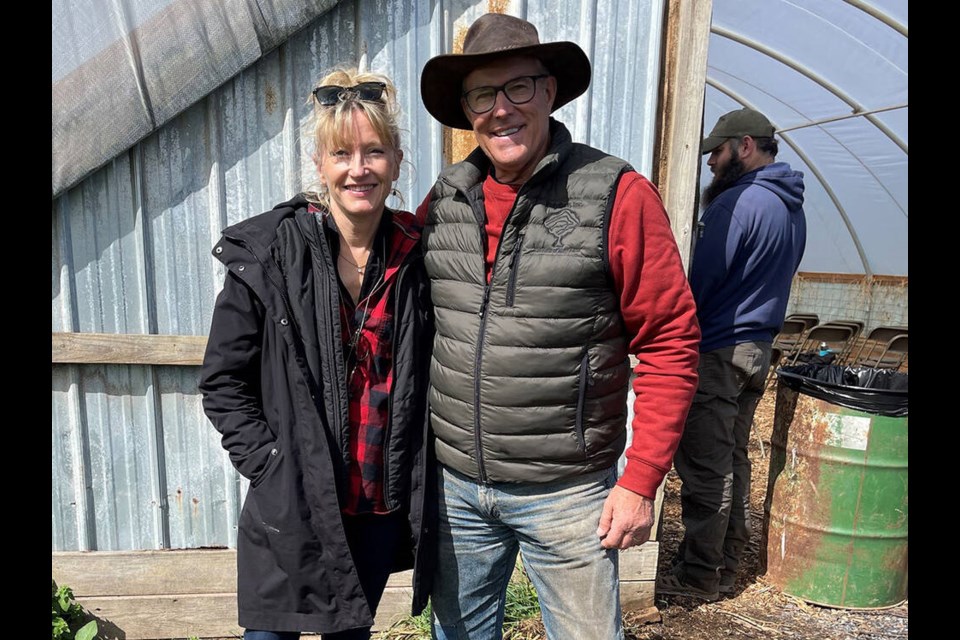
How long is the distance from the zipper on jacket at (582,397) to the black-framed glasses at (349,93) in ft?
3.25

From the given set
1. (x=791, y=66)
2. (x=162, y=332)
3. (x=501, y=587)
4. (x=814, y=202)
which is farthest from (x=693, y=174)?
(x=814, y=202)

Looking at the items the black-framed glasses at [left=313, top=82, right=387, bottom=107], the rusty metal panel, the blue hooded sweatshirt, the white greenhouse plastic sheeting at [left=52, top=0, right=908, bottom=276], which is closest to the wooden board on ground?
the rusty metal panel

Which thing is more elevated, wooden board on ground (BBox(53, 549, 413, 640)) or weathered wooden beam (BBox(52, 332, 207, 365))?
weathered wooden beam (BBox(52, 332, 207, 365))

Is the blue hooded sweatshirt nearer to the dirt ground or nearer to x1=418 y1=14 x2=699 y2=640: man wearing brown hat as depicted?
the dirt ground

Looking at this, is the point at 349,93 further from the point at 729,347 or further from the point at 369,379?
the point at 729,347

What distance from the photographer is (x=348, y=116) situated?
1.83 meters

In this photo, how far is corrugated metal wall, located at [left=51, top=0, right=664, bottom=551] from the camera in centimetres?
288

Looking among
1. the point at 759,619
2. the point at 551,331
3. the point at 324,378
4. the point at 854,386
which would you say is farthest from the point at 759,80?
the point at 324,378

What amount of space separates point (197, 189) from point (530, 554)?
86.1 inches

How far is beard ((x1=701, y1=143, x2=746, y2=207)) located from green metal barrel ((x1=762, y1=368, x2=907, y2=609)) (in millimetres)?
1302

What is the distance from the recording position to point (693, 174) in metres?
3.02

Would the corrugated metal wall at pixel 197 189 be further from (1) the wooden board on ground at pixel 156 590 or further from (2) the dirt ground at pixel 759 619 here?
(2) the dirt ground at pixel 759 619

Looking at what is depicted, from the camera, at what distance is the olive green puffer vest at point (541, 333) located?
1793 millimetres
